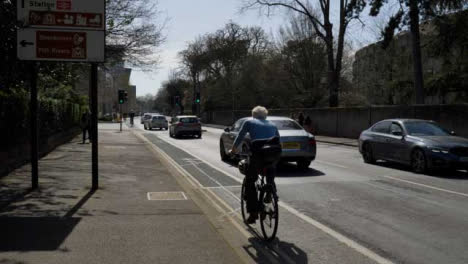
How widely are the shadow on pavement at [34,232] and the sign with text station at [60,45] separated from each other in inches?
135

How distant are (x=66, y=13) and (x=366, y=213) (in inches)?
254

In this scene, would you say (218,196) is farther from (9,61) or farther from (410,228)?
(9,61)

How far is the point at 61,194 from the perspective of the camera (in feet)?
29.8

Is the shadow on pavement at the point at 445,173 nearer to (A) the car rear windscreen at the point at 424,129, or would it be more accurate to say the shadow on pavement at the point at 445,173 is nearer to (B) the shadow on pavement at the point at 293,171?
(A) the car rear windscreen at the point at 424,129

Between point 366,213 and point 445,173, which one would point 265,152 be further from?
point 445,173

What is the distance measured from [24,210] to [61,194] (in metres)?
1.51

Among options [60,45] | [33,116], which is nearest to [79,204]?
[33,116]

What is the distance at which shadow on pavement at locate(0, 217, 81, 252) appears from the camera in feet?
18.4

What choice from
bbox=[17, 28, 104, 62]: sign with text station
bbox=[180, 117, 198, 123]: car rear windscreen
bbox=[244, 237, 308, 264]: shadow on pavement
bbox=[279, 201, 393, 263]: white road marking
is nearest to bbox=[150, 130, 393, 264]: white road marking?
bbox=[279, 201, 393, 263]: white road marking

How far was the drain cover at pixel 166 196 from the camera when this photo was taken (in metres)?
8.94

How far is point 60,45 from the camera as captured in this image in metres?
9.46

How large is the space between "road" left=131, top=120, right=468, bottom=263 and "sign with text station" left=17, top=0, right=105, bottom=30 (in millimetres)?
4146

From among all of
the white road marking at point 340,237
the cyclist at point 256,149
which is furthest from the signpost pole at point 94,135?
the cyclist at point 256,149

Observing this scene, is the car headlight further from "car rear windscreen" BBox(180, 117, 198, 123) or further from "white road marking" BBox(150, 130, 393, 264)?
"car rear windscreen" BBox(180, 117, 198, 123)
